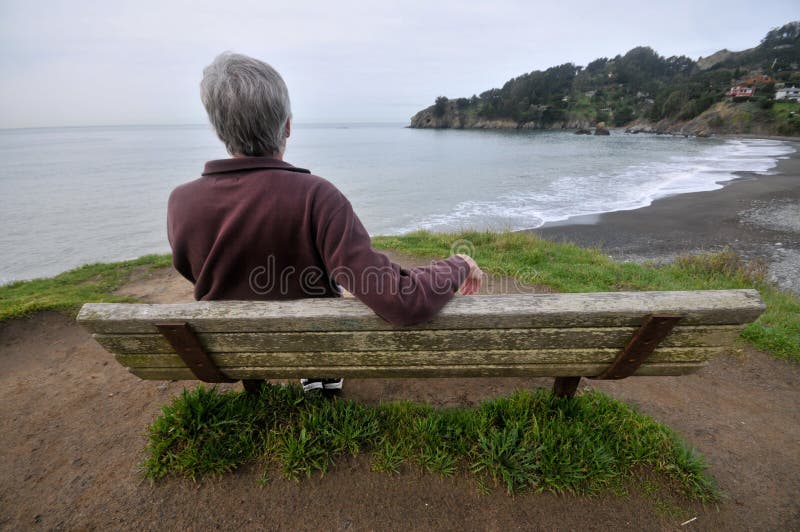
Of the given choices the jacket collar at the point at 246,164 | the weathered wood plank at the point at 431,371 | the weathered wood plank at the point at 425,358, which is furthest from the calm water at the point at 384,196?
the jacket collar at the point at 246,164

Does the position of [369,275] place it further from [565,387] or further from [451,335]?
[565,387]

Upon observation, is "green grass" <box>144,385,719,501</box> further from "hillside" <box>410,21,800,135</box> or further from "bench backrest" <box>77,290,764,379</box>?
"hillside" <box>410,21,800,135</box>

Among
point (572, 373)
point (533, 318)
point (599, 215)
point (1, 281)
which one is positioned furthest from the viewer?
point (599, 215)

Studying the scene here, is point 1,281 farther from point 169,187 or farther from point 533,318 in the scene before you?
point 169,187

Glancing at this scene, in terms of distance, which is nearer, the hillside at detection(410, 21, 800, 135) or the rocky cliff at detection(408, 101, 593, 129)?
the hillside at detection(410, 21, 800, 135)

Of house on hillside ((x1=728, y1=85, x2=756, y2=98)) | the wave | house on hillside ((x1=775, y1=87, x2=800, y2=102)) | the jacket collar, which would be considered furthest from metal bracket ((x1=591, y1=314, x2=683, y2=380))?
house on hillside ((x1=775, y1=87, x2=800, y2=102))

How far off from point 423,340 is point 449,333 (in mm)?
124

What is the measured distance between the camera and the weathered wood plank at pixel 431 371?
6.15ft

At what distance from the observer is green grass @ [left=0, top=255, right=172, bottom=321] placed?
14.9 ft

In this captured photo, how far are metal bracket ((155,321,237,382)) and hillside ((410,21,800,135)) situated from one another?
73.8 metres

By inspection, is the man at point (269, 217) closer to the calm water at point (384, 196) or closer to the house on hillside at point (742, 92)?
the calm water at point (384, 196)

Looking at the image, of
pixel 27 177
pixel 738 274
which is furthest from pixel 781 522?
pixel 27 177

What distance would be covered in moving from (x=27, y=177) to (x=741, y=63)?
16780 cm

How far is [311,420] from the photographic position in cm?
230
